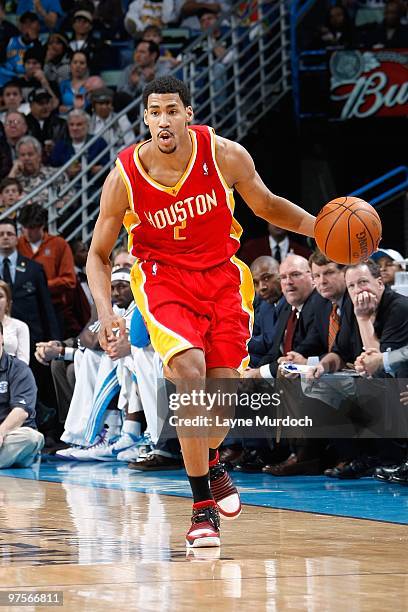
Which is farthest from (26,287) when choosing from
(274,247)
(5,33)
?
(5,33)

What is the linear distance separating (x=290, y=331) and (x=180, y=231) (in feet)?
10.5

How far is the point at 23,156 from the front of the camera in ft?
40.6

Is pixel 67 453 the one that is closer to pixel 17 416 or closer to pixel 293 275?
pixel 17 416

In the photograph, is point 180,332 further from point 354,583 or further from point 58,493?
point 58,493

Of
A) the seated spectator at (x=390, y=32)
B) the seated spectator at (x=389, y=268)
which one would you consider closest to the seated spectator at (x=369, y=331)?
the seated spectator at (x=389, y=268)

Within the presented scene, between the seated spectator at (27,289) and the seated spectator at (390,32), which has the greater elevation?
the seated spectator at (390,32)

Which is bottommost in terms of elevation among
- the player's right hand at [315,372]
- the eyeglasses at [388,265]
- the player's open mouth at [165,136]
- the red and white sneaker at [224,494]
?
the player's right hand at [315,372]

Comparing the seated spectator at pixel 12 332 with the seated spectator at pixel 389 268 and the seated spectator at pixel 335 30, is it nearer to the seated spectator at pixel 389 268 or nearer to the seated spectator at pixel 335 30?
the seated spectator at pixel 389 268

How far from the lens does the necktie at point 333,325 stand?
7.89 meters

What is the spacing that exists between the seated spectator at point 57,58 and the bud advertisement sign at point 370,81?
3503mm

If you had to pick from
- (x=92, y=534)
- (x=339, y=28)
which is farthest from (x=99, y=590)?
(x=339, y=28)

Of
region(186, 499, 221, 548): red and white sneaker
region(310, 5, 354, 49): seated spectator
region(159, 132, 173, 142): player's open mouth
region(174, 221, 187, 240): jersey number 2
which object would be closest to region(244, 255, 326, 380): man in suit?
region(174, 221, 187, 240): jersey number 2

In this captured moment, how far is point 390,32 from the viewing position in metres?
13.1

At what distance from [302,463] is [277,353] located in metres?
0.87
